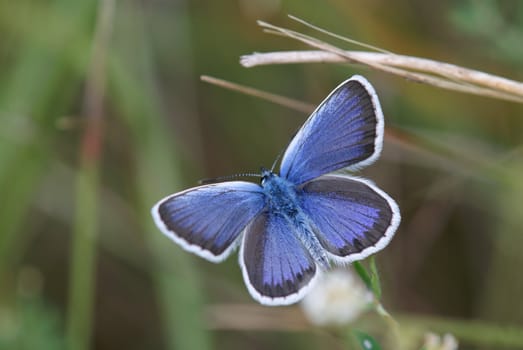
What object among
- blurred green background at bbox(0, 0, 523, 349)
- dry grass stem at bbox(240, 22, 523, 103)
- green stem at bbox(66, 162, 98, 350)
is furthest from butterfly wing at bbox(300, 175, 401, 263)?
green stem at bbox(66, 162, 98, 350)

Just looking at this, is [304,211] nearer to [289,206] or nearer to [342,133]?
[289,206]

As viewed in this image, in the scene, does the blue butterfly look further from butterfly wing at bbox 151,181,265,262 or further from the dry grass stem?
the dry grass stem

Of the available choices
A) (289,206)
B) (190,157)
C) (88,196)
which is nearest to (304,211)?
(289,206)

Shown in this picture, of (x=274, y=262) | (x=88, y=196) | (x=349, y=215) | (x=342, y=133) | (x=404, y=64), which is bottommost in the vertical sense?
(x=88, y=196)

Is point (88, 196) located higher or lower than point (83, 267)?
higher

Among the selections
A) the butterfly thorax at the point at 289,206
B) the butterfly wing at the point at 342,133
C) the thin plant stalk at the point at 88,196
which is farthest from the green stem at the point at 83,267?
the butterfly wing at the point at 342,133

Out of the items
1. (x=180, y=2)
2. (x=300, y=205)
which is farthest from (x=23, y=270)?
(x=300, y=205)
